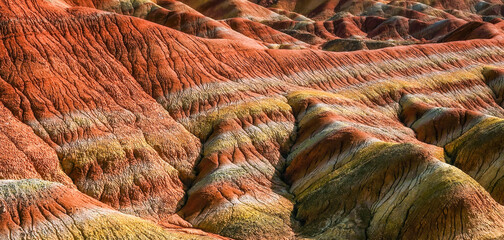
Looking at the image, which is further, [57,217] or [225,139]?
[225,139]

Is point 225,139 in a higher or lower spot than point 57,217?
lower

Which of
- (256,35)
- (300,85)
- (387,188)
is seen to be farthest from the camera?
(256,35)

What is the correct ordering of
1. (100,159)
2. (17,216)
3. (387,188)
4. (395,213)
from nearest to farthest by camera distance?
(17,216), (395,213), (387,188), (100,159)

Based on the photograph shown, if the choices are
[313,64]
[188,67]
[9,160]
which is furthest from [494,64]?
[9,160]

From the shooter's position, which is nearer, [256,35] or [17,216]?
[17,216]

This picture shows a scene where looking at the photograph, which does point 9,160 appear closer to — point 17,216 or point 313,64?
point 17,216

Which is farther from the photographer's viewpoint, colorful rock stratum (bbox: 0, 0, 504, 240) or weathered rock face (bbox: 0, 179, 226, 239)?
colorful rock stratum (bbox: 0, 0, 504, 240)

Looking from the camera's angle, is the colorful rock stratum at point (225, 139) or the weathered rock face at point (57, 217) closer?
the weathered rock face at point (57, 217)

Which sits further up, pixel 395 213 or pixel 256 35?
pixel 395 213
